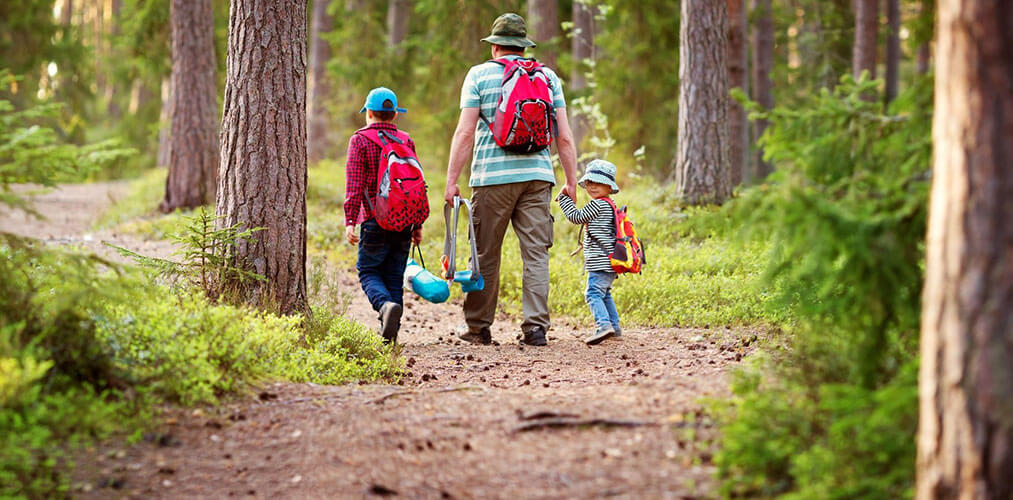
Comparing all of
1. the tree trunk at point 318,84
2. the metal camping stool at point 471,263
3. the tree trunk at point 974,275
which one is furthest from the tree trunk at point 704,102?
the tree trunk at point 318,84

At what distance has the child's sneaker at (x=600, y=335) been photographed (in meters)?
7.52

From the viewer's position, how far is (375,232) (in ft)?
23.1

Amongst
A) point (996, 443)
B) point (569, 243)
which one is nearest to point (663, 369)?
point (996, 443)

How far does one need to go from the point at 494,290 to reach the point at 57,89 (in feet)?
87.1

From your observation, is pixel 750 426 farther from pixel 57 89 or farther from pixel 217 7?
pixel 57 89

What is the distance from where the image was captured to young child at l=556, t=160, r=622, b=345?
24.5ft

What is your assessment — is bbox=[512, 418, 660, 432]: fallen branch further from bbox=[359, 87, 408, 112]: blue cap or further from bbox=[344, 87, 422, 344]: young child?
bbox=[359, 87, 408, 112]: blue cap

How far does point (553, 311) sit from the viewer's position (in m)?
9.62

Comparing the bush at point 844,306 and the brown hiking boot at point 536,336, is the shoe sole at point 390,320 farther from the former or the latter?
the bush at point 844,306

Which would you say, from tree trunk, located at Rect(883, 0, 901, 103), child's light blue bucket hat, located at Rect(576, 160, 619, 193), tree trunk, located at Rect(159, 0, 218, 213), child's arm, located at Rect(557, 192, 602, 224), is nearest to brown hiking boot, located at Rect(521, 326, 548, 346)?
child's arm, located at Rect(557, 192, 602, 224)

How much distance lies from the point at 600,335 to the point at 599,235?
32.8 inches

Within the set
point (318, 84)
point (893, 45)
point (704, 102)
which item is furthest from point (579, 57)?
point (893, 45)

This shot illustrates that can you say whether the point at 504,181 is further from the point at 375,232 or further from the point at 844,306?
the point at 844,306

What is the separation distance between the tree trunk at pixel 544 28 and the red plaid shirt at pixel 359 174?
908 cm
